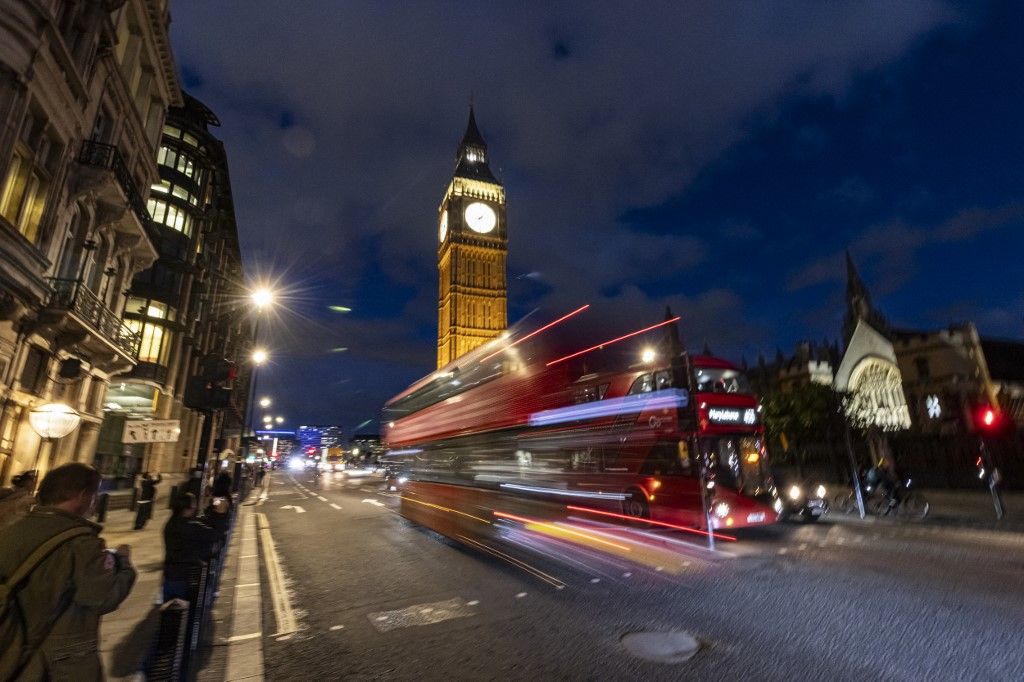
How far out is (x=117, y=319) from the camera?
722 inches

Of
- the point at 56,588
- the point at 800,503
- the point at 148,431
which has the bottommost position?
the point at 800,503

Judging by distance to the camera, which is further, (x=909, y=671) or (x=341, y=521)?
(x=341, y=521)

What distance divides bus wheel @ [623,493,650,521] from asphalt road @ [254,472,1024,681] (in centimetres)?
54

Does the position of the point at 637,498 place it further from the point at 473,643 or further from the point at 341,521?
the point at 341,521

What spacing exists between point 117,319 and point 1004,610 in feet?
81.9

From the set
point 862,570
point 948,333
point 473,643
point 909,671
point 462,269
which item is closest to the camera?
point 909,671

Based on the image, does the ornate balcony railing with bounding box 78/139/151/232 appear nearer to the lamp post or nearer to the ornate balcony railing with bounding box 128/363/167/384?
the lamp post

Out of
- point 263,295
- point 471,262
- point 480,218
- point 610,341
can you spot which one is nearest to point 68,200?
point 263,295

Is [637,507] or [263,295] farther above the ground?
[263,295]

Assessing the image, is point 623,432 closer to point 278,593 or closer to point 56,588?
point 278,593

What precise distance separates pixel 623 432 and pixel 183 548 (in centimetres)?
872

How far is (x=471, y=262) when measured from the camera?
92.3 meters

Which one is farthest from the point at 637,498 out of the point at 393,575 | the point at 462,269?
the point at 462,269

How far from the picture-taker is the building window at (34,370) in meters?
14.1
